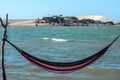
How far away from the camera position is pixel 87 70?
45.4 feet

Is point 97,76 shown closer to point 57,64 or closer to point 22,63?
point 22,63

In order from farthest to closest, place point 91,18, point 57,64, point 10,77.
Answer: point 91,18
point 10,77
point 57,64

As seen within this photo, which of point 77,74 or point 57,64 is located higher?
point 57,64

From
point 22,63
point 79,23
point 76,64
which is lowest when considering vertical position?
point 79,23

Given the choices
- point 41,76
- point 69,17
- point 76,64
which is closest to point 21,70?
point 41,76

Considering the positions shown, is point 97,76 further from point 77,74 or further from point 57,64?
point 57,64

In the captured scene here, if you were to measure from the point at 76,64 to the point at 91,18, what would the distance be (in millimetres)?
140844

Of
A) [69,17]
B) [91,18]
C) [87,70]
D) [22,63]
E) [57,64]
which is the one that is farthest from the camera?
[91,18]

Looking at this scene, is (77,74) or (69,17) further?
(69,17)

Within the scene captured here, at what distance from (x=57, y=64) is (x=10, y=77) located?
4415 millimetres

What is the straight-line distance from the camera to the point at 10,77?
12.2 meters

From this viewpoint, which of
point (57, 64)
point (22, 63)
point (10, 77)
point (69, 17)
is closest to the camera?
point (57, 64)

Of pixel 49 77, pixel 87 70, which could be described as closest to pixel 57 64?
pixel 49 77

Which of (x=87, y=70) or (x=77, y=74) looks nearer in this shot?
(x=77, y=74)
